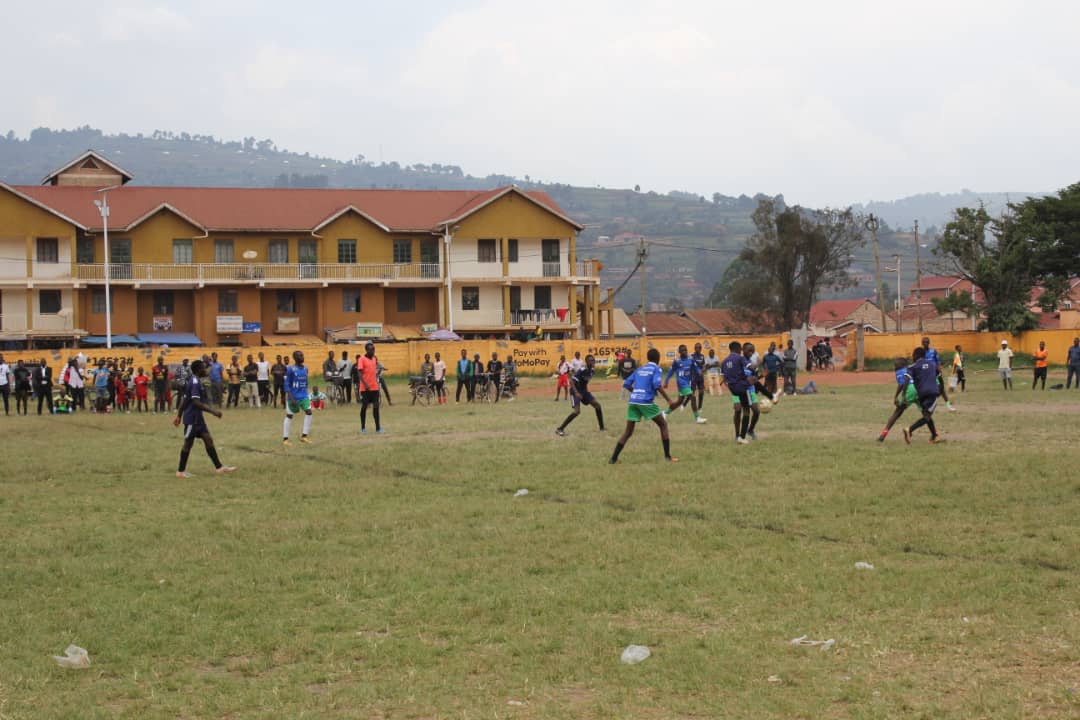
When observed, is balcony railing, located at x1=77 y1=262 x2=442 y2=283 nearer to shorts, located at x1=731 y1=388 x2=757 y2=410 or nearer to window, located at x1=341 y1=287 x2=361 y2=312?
window, located at x1=341 y1=287 x2=361 y2=312

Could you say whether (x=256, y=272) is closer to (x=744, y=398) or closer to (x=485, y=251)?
→ (x=485, y=251)

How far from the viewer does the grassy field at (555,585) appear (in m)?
7.96

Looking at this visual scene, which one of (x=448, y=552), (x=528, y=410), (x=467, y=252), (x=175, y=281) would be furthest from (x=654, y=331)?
(x=448, y=552)

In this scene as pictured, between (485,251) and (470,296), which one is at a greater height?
(485,251)

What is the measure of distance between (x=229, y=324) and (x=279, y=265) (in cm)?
393

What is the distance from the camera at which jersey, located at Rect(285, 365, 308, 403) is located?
23172mm

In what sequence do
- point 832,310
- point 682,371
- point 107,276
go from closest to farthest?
point 682,371
point 107,276
point 832,310

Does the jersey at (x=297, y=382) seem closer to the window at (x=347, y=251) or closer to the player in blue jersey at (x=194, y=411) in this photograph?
the player in blue jersey at (x=194, y=411)

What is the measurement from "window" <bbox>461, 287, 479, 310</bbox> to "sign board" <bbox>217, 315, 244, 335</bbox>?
11.6 metres

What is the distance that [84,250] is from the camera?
6088cm

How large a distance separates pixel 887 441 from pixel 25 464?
14.8 meters

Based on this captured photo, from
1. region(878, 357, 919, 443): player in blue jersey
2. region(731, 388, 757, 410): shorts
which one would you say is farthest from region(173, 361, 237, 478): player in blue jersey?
region(878, 357, 919, 443): player in blue jersey

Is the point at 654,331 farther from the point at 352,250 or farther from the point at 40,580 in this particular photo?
the point at 40,580

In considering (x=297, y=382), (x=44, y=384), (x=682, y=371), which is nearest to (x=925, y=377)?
(x=682, y=371)
